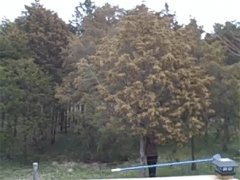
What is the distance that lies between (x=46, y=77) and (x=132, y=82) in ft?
19.3

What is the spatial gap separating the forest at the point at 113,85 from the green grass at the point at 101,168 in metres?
0.18

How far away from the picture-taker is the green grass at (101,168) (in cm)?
1338

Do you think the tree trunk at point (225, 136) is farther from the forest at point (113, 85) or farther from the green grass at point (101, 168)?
the green grass at point (101, 168)

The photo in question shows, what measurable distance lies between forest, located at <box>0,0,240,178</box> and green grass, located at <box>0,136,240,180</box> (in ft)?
0.59

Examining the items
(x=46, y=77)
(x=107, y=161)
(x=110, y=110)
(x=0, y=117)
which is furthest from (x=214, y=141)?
(x=0, y=117)

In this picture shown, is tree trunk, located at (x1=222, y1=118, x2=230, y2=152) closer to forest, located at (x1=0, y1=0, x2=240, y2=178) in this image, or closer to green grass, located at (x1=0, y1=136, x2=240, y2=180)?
forest, located at (x1=0, y1=0, x2=240, y2=178)

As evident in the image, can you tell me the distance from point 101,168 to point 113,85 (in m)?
3.90

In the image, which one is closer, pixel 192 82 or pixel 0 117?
pixel 192 82

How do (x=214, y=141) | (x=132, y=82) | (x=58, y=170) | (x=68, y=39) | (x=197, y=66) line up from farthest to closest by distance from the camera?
1. (x=68, y=39)
2. (x=214, y=141)
3. (x=58, y=170)
4. (x=197, y=66)
5. (x=132, y=82)

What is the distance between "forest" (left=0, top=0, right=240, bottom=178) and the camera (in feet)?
40.9

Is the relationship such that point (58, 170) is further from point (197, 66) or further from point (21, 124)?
point (197, 66)

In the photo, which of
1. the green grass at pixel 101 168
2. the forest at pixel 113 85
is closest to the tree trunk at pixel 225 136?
the forest at pixel 113 85

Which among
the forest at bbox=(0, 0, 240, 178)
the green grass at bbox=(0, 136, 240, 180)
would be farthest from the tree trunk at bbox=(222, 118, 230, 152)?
the green grass at bbox=(0, 136, 240, 180)

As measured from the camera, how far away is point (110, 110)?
1311 centimetres
